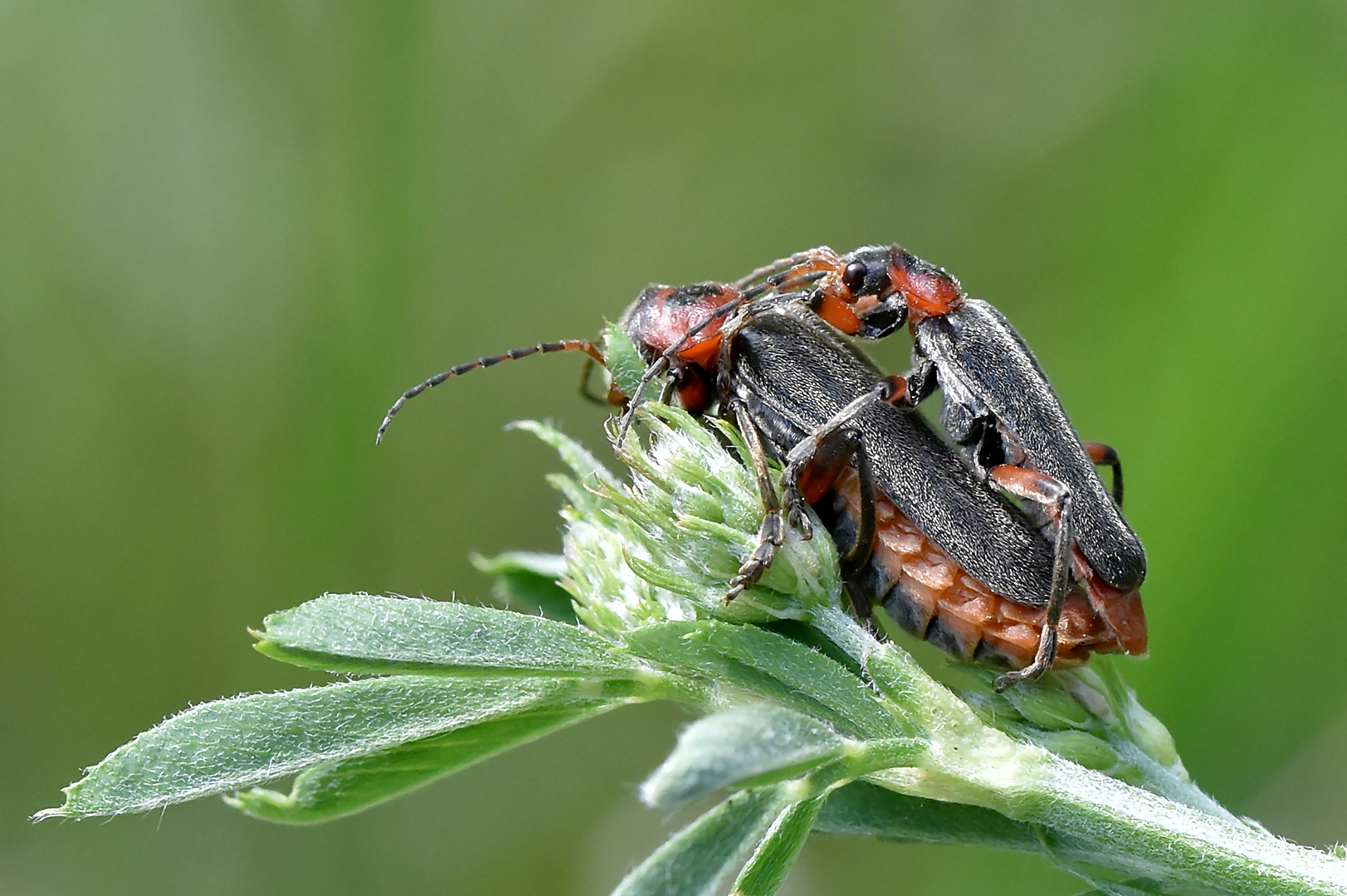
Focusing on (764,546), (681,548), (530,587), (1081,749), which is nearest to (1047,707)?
(1081,749)

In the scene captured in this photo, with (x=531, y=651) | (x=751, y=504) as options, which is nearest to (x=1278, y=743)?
(x=751, y=504)

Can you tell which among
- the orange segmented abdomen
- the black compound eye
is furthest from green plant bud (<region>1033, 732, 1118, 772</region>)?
the black compound eye

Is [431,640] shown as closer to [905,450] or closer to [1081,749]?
[1081,749]

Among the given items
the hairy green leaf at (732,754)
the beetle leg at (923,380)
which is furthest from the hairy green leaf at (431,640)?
the beetle leg at (923,380)

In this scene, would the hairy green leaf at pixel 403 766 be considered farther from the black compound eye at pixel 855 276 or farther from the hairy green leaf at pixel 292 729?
the black compound eye at pixel 855 276

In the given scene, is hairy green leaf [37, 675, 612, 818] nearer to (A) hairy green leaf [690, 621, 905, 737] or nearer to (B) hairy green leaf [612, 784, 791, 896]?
(A) hairy green leaf [690, 621, 905, 737]

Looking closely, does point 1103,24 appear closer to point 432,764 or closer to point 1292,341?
point 1292,341
